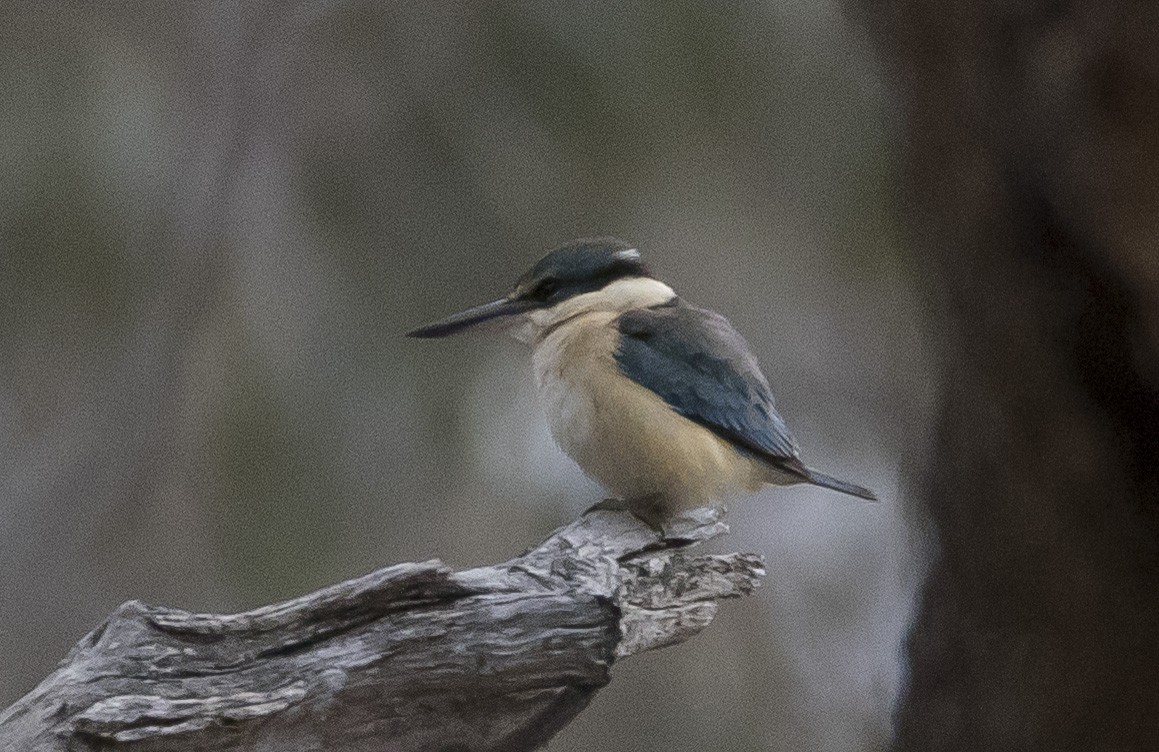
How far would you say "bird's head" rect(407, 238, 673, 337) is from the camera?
1199mm

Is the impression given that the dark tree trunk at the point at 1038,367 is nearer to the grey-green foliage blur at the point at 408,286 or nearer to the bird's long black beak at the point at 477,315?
the grey-green foliage blur at the point at 408,286

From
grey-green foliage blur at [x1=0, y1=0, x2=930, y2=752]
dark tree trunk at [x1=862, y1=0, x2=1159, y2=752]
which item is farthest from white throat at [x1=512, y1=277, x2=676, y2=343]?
dark tree trunk at [x1=862, y1=0, x2=1159, y2=752]

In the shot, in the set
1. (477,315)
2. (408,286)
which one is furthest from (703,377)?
(408,286)

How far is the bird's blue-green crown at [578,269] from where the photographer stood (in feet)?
3.93

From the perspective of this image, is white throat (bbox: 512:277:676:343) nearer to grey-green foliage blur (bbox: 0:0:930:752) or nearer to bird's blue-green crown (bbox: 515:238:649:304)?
bird's blue-green crown (bbox: 515:238:649:304)

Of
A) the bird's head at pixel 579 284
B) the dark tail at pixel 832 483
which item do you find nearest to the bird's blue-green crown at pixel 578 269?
the bird's head at pixel 579 284

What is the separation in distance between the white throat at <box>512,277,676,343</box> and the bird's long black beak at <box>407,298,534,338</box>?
0.05ft

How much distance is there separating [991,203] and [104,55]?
3.04 ft

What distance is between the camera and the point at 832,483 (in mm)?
1181

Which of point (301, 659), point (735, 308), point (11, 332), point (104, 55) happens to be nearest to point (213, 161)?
point (104, 55)

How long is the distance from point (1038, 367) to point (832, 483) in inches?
8.8

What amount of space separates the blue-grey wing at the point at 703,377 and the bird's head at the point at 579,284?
0.03m

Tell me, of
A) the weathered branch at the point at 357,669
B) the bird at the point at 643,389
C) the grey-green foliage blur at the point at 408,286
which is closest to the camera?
the weathered branch at the point at 357,669

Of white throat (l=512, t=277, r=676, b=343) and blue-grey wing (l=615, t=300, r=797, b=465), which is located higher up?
white throat (l=512, t=277, r=676, b=343)
